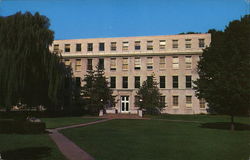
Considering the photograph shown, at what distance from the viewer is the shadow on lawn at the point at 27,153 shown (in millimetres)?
8815

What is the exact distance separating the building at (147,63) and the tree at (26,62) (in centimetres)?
1544

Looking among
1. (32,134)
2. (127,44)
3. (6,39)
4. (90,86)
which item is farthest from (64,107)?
(32,134)

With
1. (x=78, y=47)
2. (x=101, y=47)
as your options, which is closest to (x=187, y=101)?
(x=101, y=47)

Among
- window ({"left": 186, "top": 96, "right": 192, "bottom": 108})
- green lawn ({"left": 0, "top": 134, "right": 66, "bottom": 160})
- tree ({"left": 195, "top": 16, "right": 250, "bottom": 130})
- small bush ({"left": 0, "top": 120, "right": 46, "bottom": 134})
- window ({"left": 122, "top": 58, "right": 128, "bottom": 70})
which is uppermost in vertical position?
window ({"left": 122, "top": 58, "right": 128, "bottom": 70})

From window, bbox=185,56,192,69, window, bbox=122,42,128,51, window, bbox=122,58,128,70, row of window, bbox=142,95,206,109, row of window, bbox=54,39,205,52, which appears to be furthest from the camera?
window, bbox=122,42,128,51

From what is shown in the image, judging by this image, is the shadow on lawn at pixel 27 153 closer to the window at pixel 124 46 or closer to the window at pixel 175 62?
the window at pixel 175 62

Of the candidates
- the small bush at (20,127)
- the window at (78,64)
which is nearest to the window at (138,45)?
the window at (78,64)

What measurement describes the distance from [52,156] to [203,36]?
129 ft

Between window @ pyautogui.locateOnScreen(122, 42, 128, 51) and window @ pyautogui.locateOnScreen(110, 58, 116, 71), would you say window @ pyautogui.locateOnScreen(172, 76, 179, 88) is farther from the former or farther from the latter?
window @ pyautogui.locateOnScreen(110, 58, 116, 71)

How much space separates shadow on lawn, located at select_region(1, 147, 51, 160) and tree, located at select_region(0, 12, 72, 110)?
39.8 feet

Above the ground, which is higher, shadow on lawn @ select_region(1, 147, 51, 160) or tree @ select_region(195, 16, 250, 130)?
tree @ select_region(195, 16, 250, 130)

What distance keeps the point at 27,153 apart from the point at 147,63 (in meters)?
35.7

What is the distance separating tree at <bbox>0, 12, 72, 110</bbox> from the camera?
70.2 feet

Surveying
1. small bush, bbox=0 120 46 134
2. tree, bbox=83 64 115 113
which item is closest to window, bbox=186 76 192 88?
tree, bbox=83 64 115 113
